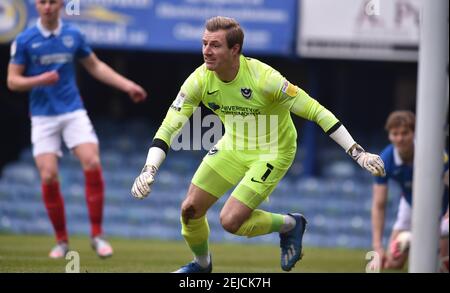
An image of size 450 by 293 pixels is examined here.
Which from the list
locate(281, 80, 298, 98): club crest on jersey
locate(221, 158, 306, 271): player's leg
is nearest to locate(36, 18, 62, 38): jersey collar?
locate(221, 158, 306, 271): player's leg

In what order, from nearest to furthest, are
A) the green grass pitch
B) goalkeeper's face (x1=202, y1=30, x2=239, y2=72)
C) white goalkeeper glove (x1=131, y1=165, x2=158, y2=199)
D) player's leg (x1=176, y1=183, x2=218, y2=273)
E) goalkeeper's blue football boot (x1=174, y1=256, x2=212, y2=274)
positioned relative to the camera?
white goalkeeper glove (x1=131, y1=165, x2=158, y2=199) < goalkeeper's face (x1=202, y1=30, x2=239, y2=72) < player's leg (x1=176, y1=183, x2=218, y2=273) < goalkeeper's blue football boot (x1=174, y1=256, x2=212, y2=274) < the green grass pitch

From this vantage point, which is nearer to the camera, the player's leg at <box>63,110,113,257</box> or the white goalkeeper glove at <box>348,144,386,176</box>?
the white goalkeeper glove at <box>348,144,386,176</box>

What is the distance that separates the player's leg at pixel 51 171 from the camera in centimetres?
1030

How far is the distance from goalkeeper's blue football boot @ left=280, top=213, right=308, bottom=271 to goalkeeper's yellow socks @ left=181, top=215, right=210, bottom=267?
73 cm

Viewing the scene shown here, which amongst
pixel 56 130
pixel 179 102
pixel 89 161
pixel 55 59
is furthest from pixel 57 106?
pixel 179 102

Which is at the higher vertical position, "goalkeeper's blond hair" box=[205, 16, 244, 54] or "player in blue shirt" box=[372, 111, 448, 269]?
"goalkeeper's blond hair" box=[205, 16, 244, 54]

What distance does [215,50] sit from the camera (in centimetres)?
762

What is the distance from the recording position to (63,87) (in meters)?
10.4

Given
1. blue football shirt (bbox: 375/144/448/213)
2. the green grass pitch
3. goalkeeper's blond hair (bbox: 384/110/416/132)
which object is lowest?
the green grass pitch

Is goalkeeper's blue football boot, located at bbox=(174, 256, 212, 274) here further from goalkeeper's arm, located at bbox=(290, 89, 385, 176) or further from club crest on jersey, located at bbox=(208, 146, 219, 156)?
goalkeeper's arm, located at bbox=(290, 89, 385, 176)

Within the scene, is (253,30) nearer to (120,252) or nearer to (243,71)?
(120,252)

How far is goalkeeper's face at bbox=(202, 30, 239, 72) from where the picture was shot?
7.60 meters

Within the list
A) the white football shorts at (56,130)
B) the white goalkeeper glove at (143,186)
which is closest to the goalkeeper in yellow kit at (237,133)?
the white goalkeeper glove at (143,186)
